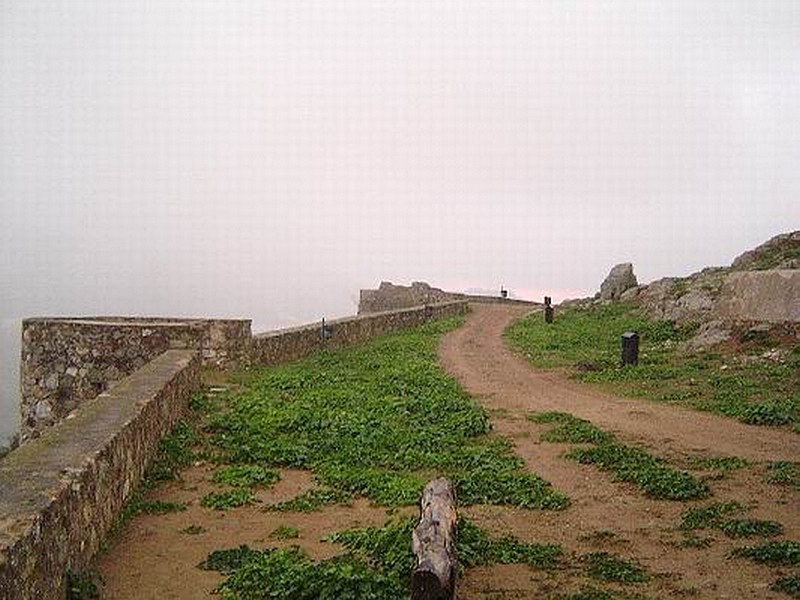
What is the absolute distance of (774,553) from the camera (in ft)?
18.4

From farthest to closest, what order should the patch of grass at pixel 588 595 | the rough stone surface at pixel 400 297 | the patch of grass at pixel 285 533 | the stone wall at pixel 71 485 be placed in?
1. the rough stone surface at pixel 400 297
2. the patch of grass at pixel 285 533
3. the patch of grass at pixel 588 595
4. the stone wall at pixel 71 485

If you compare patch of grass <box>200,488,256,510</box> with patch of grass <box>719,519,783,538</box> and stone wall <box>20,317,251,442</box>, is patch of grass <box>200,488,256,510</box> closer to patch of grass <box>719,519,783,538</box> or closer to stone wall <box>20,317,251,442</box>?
patch of grass <box>719,519,783,538</box>

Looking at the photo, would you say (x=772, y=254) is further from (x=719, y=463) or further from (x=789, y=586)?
(x=789, y=586)

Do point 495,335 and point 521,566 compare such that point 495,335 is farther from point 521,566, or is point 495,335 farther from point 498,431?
point 521,566

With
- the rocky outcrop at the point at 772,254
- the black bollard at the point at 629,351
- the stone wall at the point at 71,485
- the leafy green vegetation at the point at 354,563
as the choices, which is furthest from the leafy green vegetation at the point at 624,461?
the rocky outcrop at the point at 772,254

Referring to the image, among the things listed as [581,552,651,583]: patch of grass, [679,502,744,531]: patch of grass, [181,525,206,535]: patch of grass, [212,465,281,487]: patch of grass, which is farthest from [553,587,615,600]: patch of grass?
[212,465,281,487]: patch of grass

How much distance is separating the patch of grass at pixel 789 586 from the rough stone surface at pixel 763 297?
25.8ft

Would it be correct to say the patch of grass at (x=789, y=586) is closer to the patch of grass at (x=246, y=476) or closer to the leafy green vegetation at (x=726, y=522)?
the leafy green vegetation at (x=726, y=522)

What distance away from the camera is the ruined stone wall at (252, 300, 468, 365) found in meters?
16.2

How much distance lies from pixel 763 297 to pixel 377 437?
8.17 metres

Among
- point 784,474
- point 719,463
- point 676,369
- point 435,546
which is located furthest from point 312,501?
point 676,369

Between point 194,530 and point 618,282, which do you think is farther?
point 618,282

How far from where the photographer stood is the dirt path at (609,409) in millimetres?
9164

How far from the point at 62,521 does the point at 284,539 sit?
208cm
